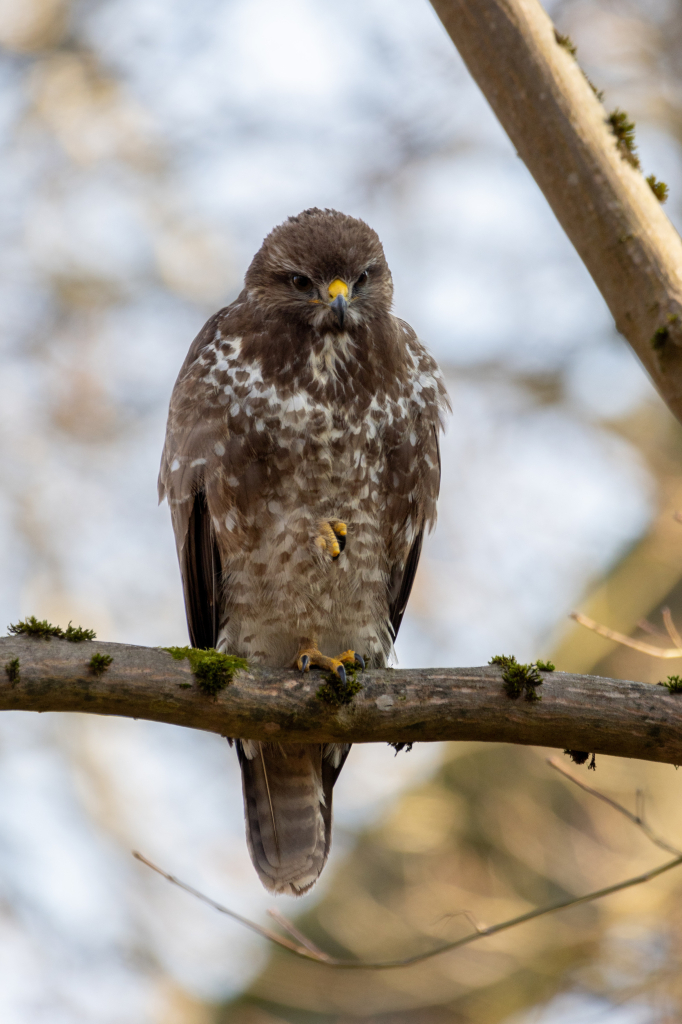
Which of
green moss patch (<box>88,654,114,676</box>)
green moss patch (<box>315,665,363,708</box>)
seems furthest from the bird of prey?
green moss patch (<box>88,654,114,676</box>)

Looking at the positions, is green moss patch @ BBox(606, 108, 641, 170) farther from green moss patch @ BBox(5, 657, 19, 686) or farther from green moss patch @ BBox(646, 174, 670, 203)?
green moss patch @ BBox(5, 657, 19, 686)

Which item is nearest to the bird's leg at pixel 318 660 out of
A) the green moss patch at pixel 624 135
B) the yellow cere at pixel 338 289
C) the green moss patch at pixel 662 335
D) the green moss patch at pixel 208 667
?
the green moss patch at pixel 208 667

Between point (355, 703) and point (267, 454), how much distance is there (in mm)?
1163

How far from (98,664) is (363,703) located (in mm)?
849

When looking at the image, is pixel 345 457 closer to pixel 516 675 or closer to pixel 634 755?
pixel 516 675

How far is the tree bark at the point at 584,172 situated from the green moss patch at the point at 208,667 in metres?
1.57

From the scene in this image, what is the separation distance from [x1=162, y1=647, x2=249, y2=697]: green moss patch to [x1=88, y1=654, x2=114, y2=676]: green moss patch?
0.72 ft

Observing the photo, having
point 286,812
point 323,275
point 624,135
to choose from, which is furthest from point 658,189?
point 286,812

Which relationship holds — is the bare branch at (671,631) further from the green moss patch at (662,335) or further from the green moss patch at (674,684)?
the green moss patch at (662,335)

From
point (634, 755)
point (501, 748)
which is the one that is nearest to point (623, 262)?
point (634, 755)

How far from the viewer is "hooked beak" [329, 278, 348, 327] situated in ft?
12.7

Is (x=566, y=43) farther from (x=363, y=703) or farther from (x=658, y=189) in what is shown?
(x=363, y=703)

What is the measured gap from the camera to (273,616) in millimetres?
4023

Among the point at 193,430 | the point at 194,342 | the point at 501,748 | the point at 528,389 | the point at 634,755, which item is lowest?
the point at 634,755
